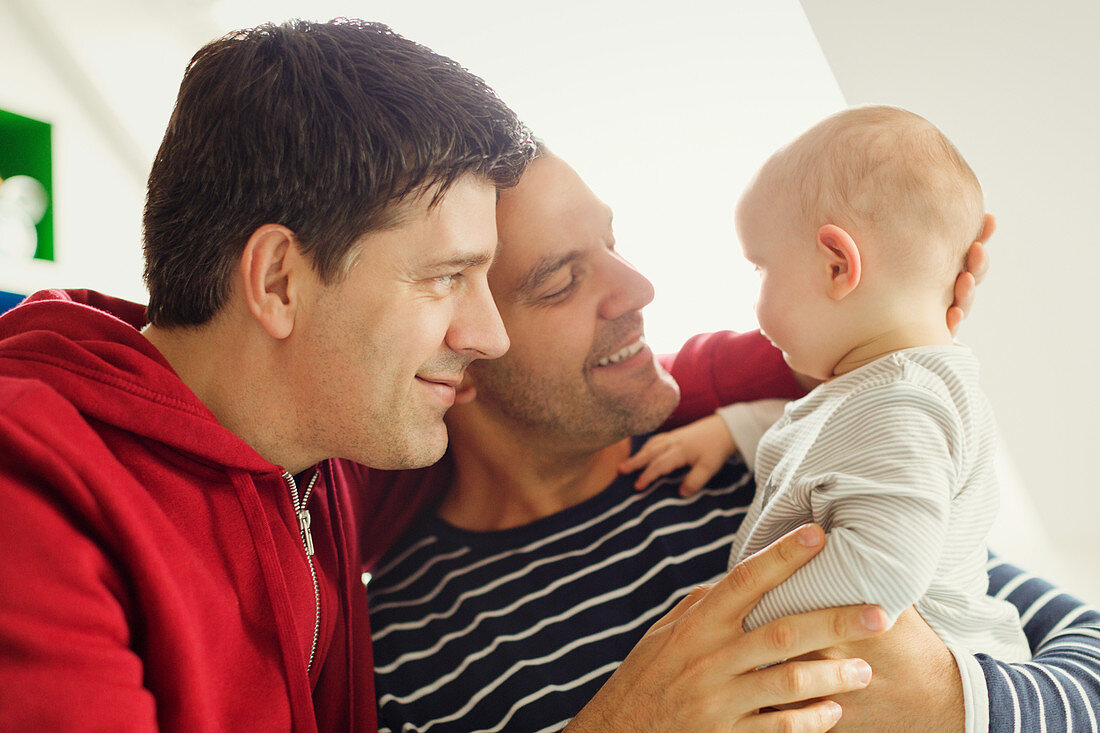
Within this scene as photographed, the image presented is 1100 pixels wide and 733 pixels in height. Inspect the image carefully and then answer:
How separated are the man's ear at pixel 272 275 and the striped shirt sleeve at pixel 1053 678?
1.07 m

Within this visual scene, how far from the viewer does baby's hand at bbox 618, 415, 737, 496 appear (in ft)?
4.82

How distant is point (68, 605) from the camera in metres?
0.82

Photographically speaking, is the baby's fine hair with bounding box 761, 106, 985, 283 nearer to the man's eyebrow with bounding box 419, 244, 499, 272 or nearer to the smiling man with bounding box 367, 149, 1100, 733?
the smiling man with bounding box 367, 149, 1100, 733

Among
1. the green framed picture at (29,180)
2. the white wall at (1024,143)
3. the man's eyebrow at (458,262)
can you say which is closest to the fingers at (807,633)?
the man's eyebrow at (458,262)

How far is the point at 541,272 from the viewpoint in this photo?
1455mm

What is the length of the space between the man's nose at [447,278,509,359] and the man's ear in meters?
0.23

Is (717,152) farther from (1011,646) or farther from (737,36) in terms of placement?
(1011,646)

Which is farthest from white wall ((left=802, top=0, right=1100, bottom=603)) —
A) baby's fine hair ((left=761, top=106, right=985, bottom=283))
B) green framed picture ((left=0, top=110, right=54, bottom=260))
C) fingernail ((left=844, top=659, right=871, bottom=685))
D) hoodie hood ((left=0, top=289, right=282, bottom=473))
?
green framed picture ((left=0, top=110, right=54, bottom=260))

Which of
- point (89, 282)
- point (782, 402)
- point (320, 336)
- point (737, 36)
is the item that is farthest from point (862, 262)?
point (89, 282)

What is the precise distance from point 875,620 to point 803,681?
12cm

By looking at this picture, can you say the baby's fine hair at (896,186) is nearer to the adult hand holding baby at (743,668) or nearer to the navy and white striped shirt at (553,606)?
the adult hand holding baby at (743,668)

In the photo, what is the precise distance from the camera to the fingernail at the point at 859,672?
3.30 ft

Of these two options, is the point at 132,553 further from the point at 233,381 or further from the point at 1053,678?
the point at 1053,678

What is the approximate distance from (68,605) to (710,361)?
3.94 ft
